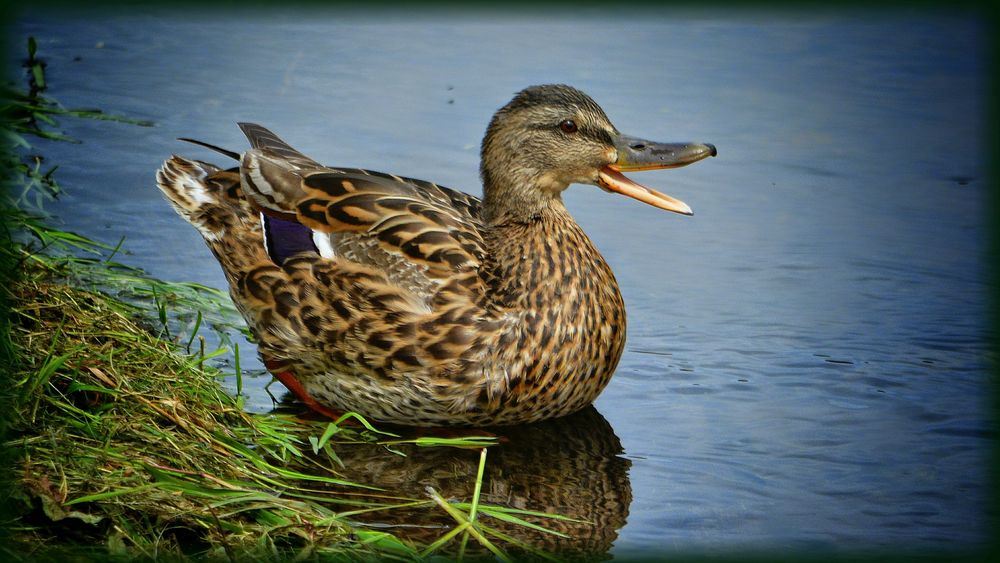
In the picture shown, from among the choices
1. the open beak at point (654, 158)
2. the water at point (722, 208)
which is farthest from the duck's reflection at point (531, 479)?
the open beak at point (654, 158)

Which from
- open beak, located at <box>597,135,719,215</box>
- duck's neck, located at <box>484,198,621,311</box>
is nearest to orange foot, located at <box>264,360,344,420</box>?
duck's neck, located at <box>484,198,621,311</box>

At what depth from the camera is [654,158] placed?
5430 mm

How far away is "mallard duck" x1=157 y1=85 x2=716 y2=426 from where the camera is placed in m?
5.14

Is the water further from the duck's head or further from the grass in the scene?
the duck's head

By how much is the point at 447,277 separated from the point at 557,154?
30.2 inches

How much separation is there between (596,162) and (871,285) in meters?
2.08

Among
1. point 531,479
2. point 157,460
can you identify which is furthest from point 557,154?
point 157,460

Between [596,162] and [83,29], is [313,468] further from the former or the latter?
[83,29]

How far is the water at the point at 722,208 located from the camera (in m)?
4.93

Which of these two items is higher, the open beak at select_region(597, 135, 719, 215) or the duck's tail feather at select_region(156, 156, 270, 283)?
the open beak at select_region(597, 135, 719, 215)

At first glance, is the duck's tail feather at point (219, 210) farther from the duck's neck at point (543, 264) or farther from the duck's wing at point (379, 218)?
the duck's neck at point (543, 264)

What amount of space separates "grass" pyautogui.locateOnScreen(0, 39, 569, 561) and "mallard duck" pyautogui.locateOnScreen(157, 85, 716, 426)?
0.23 m

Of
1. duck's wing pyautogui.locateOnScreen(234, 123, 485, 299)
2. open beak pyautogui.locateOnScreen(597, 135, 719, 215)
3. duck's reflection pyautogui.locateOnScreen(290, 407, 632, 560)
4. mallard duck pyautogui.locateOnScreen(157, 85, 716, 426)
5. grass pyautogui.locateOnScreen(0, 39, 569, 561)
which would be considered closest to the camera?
grass pyautogui.locateOnScreen(0, 39, 569, 561)

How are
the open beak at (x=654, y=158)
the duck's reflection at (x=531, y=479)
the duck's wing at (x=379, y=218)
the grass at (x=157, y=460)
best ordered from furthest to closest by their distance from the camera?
1. the open beak at (x=654, y=158)
2. the duck's wing at (x=379, y=218)
3. the duck's reflection at (x=531, y=479)
4. the grass at (x=157, y=460)
